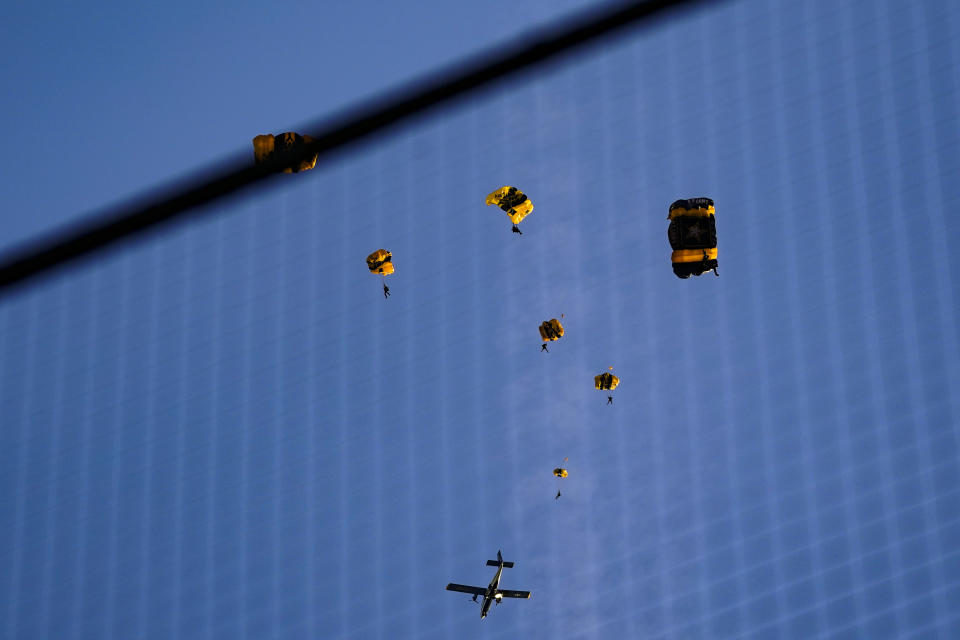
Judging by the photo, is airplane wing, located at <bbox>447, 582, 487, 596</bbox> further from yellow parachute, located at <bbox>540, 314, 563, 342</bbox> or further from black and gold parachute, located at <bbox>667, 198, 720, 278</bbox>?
black and gold parachute, located at <bbox>667, 198, 720, 278</bbox>

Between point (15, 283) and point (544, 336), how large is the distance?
→ 48.8m

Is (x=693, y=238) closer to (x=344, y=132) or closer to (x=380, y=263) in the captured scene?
(x=380, y=263)

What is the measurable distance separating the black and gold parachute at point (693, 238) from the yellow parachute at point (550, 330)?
17564mm

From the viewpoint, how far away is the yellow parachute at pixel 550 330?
51.6 m

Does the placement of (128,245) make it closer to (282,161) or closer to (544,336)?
(282,161)

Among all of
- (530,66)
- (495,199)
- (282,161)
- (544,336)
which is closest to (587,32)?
(530,66)

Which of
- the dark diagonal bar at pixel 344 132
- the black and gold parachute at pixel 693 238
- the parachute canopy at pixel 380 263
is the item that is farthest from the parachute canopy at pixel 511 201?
the dark diagonal bar at pixel 344 132

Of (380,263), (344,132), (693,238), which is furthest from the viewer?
(380,263)

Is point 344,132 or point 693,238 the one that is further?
point 693,238

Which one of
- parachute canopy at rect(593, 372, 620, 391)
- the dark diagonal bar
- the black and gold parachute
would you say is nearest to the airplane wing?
parachute canopy at rect(593, 372, 620, 391)

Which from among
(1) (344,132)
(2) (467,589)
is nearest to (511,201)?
(2) (467,589)

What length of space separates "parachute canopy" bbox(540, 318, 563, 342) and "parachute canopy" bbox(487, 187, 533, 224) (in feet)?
21.6

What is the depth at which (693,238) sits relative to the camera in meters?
34.1

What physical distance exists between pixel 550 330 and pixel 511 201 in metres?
7.58
